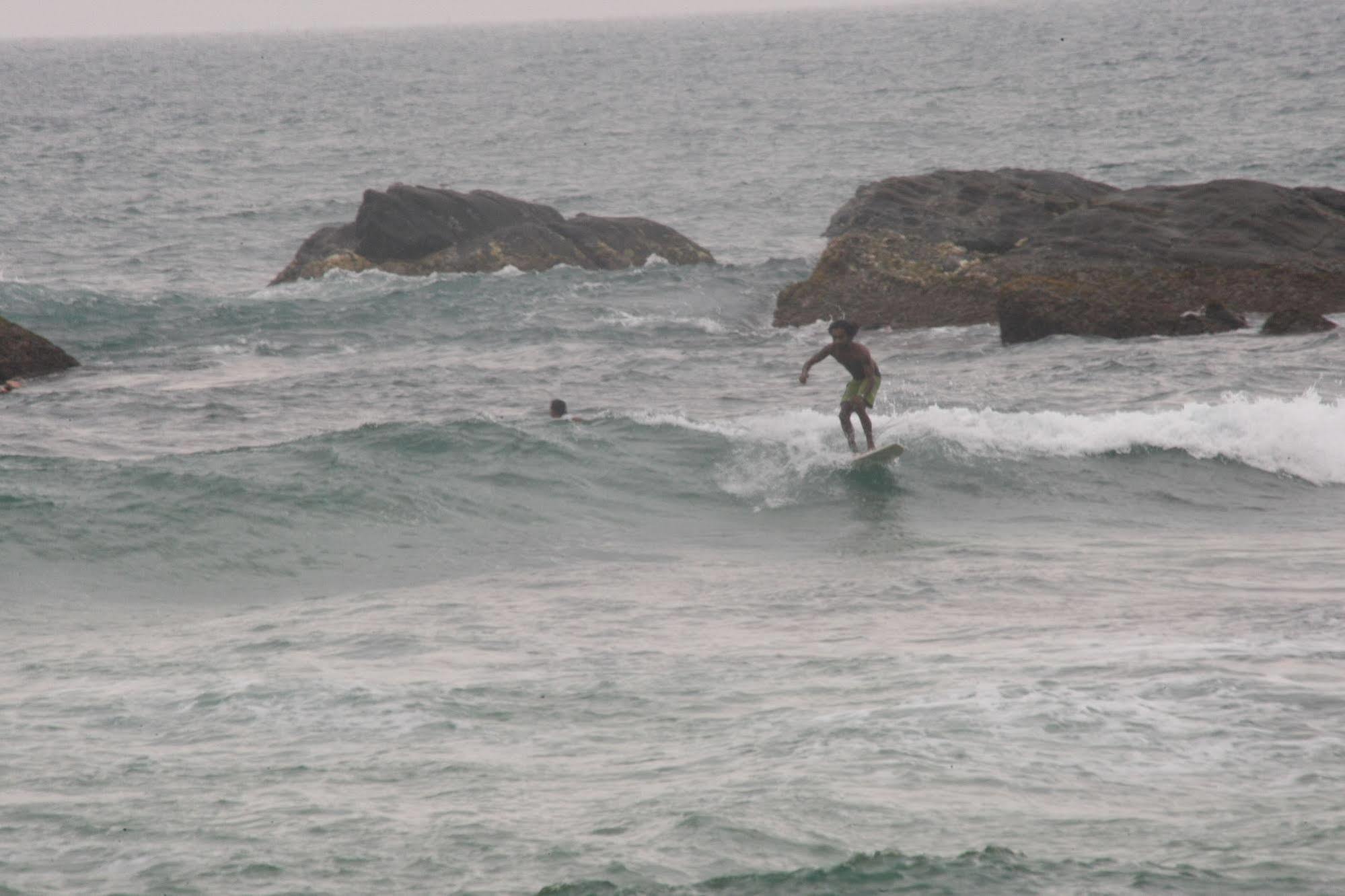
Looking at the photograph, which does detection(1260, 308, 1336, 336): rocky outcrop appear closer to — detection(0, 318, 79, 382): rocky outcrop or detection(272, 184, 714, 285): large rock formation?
detection(272, 184, 714, 285): large rock formation

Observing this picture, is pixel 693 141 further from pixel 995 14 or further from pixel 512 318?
pixel 995 14

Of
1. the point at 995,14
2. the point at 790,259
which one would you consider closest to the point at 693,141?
the point at 790,259

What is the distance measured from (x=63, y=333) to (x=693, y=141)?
37926 millimetres

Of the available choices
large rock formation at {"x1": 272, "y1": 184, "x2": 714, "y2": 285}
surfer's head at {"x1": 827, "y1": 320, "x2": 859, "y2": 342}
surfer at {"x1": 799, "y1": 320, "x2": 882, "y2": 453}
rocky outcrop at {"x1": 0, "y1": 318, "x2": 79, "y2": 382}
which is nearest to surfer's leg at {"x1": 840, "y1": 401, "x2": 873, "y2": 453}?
surfer at {"x1": 799, "y1": 320, "x2": 882, "y2": 453}

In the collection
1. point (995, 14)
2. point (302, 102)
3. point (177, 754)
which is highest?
point (995, 14)

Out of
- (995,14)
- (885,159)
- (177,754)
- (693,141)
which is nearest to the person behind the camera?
(177,754)

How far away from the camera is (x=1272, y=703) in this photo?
353 inches

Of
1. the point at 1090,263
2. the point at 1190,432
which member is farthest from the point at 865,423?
the point at 1090,263

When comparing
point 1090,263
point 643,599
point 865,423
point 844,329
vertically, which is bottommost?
point 643,599

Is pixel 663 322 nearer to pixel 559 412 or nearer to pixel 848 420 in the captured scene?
pixel 559 412

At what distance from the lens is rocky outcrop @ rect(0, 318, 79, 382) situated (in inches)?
864

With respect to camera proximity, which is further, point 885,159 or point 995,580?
point 885,159

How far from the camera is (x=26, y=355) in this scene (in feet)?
73.3

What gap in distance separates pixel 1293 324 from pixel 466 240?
16015 mm
